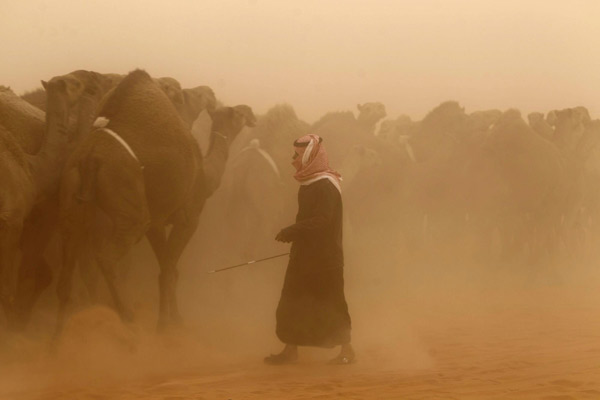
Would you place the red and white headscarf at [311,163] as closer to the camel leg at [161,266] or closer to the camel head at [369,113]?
the camel leg at [161,266]

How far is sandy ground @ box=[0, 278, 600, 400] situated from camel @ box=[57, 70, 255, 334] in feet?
1.69

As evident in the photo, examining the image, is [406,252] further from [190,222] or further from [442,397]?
[442,397]

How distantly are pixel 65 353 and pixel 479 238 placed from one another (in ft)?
31.4

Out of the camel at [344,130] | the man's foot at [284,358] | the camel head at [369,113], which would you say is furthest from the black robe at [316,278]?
the camel head at [369,113]

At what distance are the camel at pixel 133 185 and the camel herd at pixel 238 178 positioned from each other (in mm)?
13

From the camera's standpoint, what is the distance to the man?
23.0ft

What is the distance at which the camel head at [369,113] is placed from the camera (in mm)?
13367

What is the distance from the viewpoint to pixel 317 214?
705 centimetres

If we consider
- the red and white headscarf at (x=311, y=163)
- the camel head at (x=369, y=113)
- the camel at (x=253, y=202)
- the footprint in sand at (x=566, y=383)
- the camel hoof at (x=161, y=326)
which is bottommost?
the footprint in sand at (x=566, y=383)

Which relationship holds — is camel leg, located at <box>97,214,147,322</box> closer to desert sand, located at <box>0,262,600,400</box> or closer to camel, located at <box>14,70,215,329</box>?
desert sand, located at <box>0,262,600,400</box>

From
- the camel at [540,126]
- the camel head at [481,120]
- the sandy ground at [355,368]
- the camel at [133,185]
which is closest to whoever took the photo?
the sandy ground at [355,368]

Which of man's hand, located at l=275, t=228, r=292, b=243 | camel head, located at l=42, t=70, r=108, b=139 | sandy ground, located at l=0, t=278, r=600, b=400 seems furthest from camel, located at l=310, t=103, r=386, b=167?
man's hand, located at l=275, t=228, r=292, b=243

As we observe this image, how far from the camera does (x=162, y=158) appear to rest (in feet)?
26.5

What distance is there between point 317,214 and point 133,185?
1699 mm
